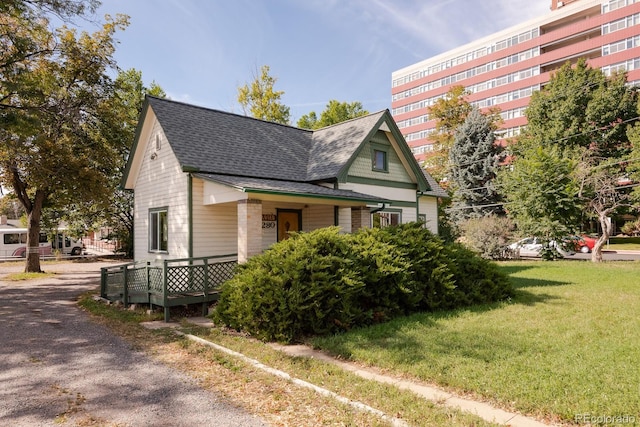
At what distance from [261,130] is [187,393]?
13.1 meters

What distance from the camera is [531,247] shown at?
1153 inches

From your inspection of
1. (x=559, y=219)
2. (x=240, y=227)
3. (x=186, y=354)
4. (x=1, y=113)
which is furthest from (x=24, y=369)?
(x=559, y=219)

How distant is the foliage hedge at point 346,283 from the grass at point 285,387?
0.62 metres

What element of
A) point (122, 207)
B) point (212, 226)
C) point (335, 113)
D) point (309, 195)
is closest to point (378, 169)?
point (309, 195)

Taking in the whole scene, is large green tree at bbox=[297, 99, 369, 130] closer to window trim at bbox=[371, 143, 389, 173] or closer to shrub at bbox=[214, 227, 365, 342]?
window trim at bbox=[371, 143, 389, 173]

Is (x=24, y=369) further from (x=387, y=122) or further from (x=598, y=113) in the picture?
(x=598, y=113)

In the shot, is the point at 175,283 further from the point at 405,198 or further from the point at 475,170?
the point at 475,170

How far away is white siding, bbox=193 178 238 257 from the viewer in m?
12.3

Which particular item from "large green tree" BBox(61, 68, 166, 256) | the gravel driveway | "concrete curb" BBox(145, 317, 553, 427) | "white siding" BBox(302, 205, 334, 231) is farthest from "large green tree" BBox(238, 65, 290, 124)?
"concrete curb" BBox(145, 317, 553, 427)

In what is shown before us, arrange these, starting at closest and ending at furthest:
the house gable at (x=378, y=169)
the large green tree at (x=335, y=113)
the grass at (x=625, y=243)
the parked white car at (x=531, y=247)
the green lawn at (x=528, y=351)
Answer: the green lawn at (x=528, y=351) < the house gable at (x=378, y=169) < the parked white car at (x=531, y=247) < the grass at (x=625, y=243) < the large green tree at (x=335, y=113)

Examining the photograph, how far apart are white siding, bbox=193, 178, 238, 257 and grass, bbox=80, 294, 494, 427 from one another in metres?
4.59

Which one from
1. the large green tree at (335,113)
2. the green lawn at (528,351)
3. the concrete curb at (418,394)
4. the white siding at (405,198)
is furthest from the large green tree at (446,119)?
the concrete curb at (418,394)

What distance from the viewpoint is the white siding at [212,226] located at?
12336 millimetres

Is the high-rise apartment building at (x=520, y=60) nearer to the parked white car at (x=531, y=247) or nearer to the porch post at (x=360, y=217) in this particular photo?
the parked white car at (x=531, y=247)
